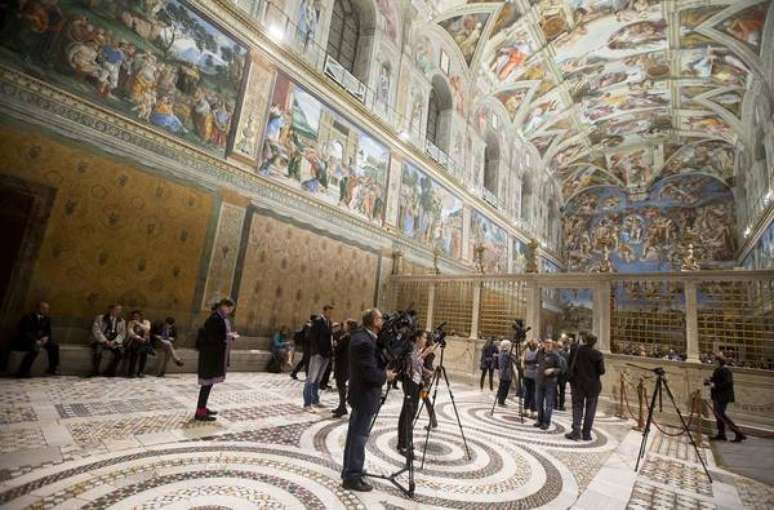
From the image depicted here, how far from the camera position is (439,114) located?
17438 millimetres

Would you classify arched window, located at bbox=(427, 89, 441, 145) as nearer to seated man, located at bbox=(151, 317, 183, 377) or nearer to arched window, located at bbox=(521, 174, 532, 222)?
arched window, located at bbox=(521, 174, 532, 222)

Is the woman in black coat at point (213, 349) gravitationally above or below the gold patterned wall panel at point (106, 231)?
below

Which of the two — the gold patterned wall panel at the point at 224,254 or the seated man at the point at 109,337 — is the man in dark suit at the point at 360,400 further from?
the gold patterned wall panel at the point at 224,254

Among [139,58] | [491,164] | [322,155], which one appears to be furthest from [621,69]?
[139,58]

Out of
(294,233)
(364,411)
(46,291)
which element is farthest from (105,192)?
(364,411)

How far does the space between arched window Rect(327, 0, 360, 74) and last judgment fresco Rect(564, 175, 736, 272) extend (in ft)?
67.4

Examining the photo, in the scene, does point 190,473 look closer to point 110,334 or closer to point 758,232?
point 110,334

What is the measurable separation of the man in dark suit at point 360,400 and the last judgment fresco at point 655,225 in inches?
1024

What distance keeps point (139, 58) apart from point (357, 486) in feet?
28.1

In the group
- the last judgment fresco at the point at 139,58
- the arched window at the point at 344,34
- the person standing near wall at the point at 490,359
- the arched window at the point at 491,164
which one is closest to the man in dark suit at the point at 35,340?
the last judgment fresco at the point at 139,58

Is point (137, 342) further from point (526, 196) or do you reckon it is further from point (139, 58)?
point (526, 196)

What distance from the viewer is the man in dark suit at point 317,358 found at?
18.3 feet

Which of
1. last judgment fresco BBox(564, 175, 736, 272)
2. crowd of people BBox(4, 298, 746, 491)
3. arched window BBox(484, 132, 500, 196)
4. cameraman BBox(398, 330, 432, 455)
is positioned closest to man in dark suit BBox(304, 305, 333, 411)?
crowd of people BBox(4, 298, 746, 491)

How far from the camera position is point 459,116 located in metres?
17.6
